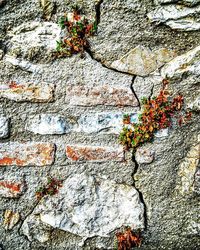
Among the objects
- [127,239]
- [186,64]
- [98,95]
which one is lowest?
[127,239]

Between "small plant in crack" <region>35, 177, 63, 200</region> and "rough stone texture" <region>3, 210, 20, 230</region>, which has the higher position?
"small plant in crack" <region>35, 177, 63, 200</region>

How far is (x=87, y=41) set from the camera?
4.20 feet

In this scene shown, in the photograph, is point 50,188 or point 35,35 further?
point 50,188

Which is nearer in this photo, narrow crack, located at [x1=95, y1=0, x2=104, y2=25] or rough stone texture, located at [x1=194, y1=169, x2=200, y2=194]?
narrow crack, located at [x1=95, y1=0, x2=104, y2=25]

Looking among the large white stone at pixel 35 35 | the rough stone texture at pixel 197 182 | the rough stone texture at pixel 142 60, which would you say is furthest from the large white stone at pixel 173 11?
the rough stone texture at pixel 197 182

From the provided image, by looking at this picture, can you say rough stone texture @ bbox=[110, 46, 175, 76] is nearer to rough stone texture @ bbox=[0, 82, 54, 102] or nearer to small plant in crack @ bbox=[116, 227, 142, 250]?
rough stone texture @ bbox=[0, 82, 54, 102]

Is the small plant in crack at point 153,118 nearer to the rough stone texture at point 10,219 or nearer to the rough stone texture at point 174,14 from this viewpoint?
the rough stone texture at point 174,14

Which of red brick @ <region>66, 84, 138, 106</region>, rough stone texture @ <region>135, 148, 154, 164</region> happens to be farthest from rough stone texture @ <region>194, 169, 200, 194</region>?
red brick @ <region>66, 84, 138, 106</region>

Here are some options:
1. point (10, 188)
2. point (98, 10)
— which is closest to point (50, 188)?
point (10, 188)

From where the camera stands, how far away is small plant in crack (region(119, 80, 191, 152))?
52.3 inches

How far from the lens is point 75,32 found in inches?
49.3

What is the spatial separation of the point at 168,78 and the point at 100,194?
1.86ft

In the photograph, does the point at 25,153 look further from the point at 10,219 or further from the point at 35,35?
the point at 35,35

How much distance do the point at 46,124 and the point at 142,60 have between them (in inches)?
18.3
